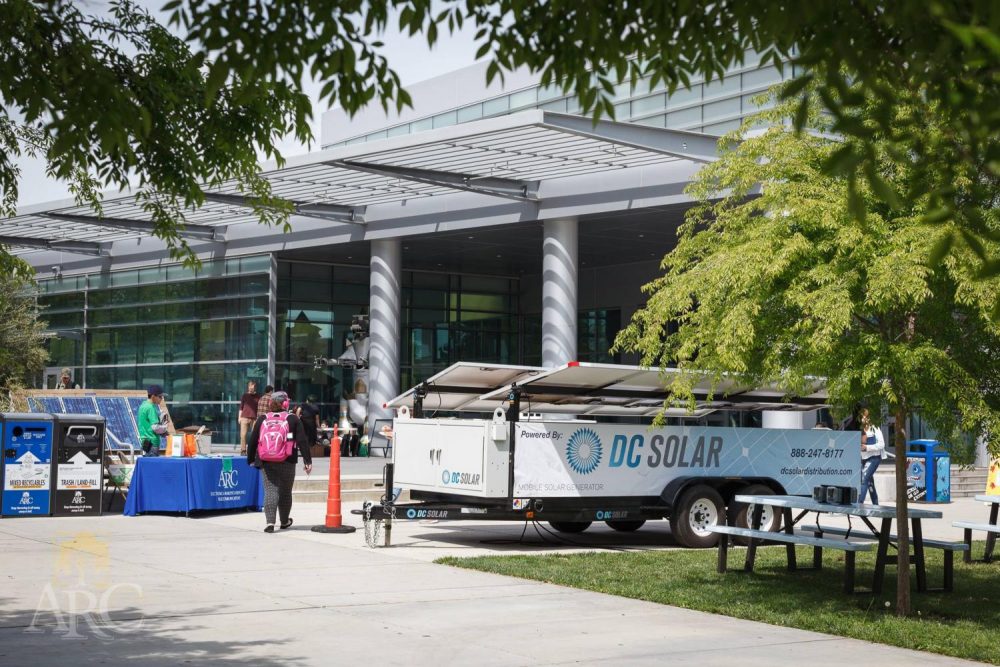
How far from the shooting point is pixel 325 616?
9.23 m

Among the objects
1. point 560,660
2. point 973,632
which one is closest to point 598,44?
point 560,660

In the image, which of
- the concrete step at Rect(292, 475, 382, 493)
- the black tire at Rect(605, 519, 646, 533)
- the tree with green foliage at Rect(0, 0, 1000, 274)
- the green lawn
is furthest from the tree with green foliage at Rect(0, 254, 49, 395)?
the tree with green foliage at Rect(0, 0, 1000, 274)

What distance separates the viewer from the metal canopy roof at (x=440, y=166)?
2450 cm

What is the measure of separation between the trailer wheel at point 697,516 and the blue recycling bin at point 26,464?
8.73 metres

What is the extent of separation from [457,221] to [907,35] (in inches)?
1136

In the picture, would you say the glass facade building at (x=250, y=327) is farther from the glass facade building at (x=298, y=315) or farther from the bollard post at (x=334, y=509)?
the bollard post at (x=334, y=509)

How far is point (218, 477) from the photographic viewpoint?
1823 centimetres

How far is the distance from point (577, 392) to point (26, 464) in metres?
7.84

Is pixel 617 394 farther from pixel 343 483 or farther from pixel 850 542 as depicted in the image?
pixel 343 483

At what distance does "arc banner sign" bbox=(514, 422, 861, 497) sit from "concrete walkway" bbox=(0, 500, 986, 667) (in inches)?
48.5

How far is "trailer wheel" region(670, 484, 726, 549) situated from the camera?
1462 centimetres

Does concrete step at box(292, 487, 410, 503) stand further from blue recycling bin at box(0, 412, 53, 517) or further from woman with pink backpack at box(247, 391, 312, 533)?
woman with pink backpack at box(247, 391, 312, 533)

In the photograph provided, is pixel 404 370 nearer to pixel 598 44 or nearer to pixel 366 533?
pixel 366 533

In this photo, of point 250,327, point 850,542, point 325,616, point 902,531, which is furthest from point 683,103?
point 325,616
